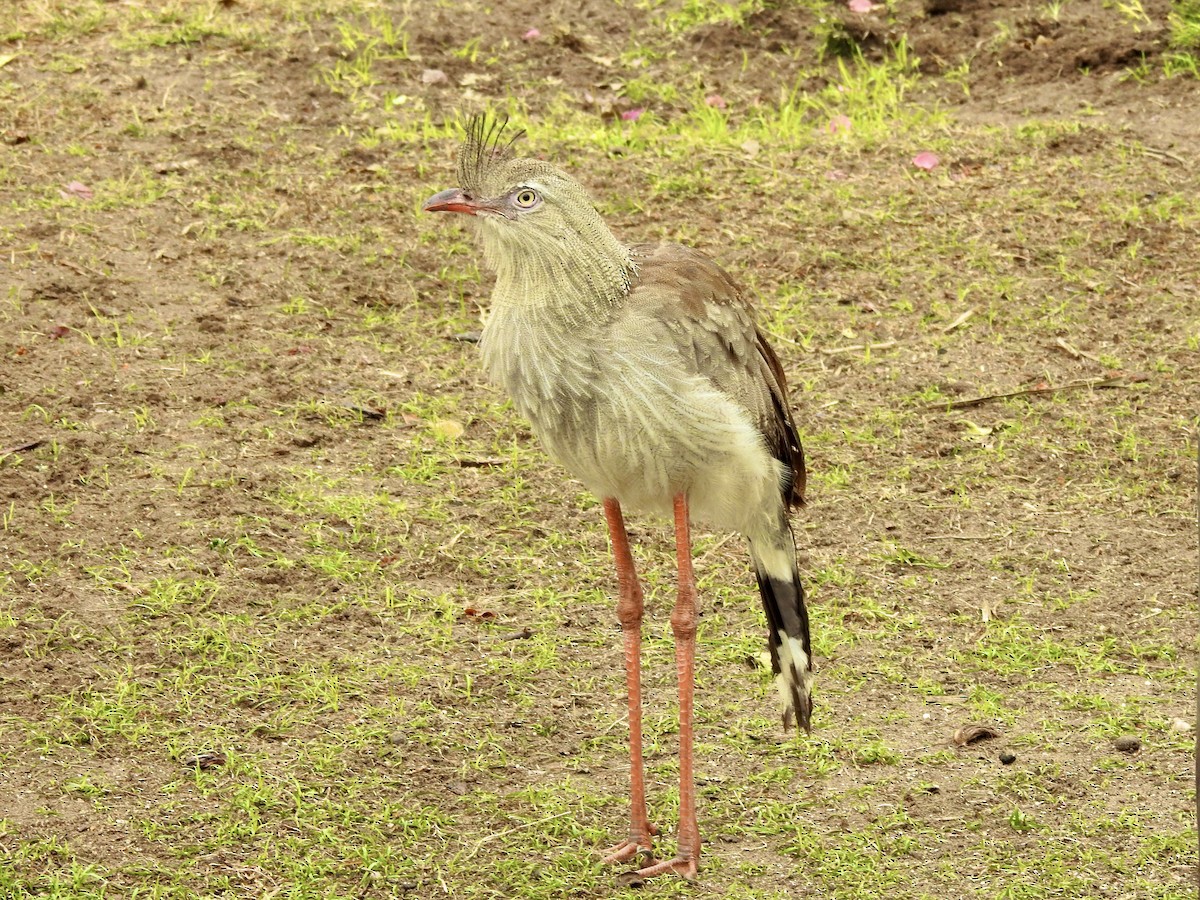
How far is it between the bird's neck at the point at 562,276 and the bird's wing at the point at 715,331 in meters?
0.10

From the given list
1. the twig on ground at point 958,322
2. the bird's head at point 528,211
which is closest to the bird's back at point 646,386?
the bird's head at point 528,211

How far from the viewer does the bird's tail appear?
4129 mm

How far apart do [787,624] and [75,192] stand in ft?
14.2

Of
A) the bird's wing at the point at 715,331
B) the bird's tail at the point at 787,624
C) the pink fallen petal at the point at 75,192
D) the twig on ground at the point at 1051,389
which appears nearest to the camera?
the bird's wing at the point at 715,331

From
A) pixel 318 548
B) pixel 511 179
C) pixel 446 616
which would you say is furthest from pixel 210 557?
pixel 511 179

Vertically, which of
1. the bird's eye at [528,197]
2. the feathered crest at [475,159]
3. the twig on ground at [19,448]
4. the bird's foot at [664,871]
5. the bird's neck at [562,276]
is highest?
the feathered crest at [475,159]

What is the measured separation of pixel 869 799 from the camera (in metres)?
4.03

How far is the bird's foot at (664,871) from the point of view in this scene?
376 centimetres

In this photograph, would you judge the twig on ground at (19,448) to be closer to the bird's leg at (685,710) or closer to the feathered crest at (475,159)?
the feathered crest at (475,159)

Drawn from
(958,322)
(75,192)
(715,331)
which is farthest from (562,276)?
(75,192)

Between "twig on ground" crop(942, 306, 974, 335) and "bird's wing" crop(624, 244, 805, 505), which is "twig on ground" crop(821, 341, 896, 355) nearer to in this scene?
"twig on ground" crop(942, 306, 974, 335)

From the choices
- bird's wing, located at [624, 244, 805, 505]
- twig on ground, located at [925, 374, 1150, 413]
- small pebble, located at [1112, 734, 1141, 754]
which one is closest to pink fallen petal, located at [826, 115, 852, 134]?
twig on ground, located at [925, 374, 1150, 413]

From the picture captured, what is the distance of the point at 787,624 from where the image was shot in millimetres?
4156

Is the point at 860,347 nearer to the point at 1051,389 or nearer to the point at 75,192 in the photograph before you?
the point at 1051,389
